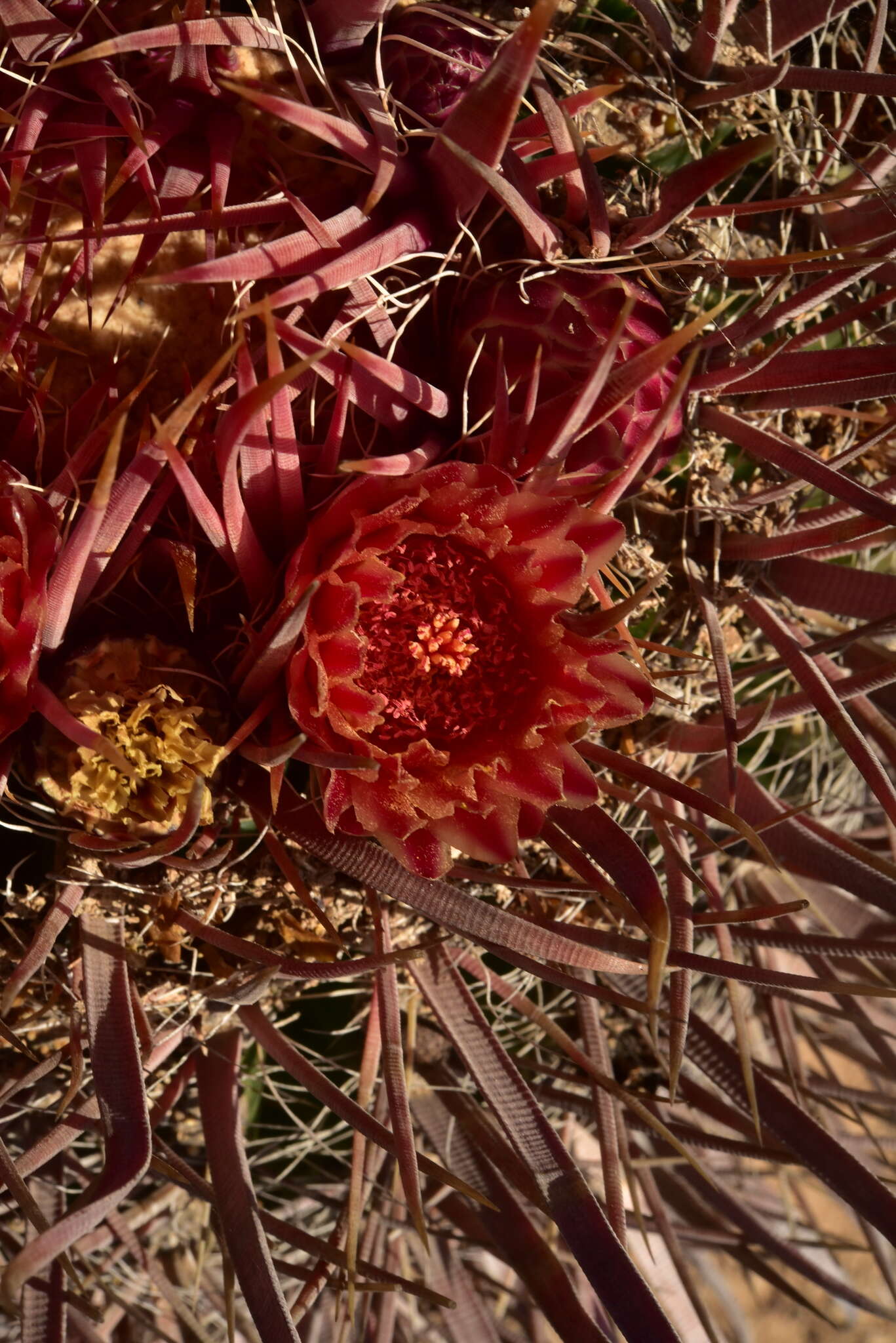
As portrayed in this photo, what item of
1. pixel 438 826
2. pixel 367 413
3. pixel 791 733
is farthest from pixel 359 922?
pixel 791 733

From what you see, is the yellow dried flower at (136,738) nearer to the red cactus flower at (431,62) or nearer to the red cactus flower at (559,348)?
the red cactus flower at (559,348)

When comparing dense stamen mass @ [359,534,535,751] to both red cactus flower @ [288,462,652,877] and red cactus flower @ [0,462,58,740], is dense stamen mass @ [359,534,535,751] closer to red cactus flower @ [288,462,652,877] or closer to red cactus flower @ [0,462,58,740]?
red cactus flower @ [288,462,652,877]

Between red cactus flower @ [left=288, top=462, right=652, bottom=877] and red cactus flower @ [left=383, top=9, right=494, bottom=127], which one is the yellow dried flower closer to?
red cactus flower @ [left=288, top=462, right=652, bottom=877]

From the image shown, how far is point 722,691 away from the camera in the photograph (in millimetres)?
541

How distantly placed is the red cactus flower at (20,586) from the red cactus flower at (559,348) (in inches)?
7.6

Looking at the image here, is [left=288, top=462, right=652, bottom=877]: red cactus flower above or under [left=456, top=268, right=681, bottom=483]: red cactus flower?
under

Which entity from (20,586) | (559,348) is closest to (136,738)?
(20,586)

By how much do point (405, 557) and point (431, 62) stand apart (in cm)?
23

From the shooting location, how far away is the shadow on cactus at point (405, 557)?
0.44 metres

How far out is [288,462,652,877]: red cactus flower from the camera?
1.43ft

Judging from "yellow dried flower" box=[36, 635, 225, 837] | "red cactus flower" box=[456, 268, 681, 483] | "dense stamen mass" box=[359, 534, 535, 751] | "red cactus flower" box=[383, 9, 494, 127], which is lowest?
"yellow dried flower" box=[36, 635, 225, 837]

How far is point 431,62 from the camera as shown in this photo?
50 centimetres

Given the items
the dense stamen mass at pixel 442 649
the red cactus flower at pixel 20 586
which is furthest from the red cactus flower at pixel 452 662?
the red cactus flower at pixel 20 586

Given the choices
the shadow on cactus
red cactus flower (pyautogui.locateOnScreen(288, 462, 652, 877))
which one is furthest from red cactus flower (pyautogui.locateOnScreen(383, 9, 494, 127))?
red cactus flower (pyautogui.locateOnScreen(288, 462, 652, 877))
